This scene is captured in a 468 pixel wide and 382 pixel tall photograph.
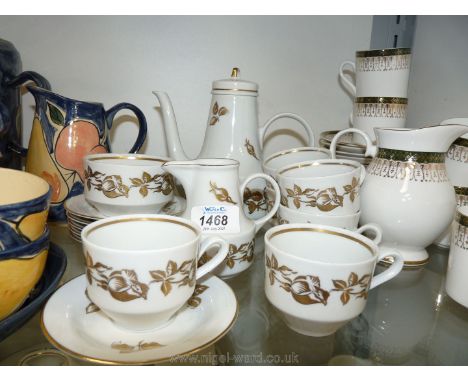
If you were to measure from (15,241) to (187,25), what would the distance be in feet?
1.81

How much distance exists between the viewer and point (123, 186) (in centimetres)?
58

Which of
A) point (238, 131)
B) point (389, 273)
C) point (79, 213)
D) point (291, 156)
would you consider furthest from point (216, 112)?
point (389, 273)

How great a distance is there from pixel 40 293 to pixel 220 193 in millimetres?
231

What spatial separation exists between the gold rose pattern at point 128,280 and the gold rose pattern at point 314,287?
10 cm

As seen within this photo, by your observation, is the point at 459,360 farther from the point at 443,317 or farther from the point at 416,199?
the point at 416,199

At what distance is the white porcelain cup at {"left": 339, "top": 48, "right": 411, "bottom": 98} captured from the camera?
691 mm

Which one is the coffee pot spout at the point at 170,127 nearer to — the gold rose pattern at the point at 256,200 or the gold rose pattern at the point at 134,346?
the gold rose pattern at the point at 256,200

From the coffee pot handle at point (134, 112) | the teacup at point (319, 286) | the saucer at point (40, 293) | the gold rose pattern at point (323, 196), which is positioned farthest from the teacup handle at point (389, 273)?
the coffee pot handle at point (134, 112)

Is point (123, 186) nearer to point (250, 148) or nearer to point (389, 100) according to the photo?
point (250, 148)

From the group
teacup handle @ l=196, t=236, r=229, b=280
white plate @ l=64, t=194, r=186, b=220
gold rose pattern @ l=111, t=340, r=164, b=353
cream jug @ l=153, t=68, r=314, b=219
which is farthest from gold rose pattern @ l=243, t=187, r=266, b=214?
gold rose pattern @ l=111, t=340, r=164, b=353

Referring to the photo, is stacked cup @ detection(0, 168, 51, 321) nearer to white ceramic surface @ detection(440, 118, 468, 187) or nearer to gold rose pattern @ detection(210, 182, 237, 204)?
gold rose pattern @ detection(210, 182, 237, 204)

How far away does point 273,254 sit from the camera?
434 mm

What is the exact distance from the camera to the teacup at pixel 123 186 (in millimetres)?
578
